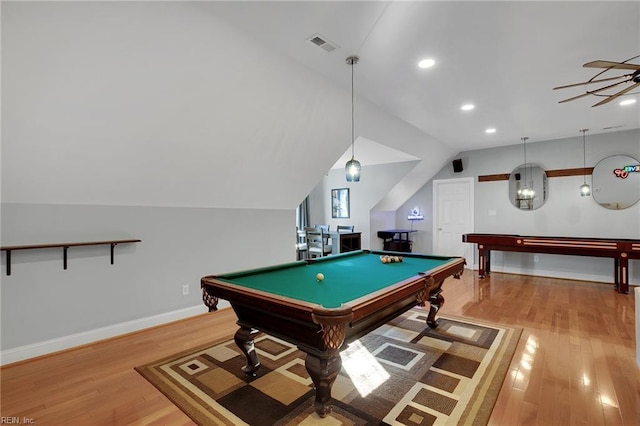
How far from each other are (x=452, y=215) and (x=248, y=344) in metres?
6.33

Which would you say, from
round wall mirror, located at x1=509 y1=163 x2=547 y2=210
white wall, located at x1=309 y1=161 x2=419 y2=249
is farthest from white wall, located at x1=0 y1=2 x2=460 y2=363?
round wall mirror, located at x1=509 y1=163 x2=547 y2=210

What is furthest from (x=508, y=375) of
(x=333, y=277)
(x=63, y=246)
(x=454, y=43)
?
(x=63, y=246)

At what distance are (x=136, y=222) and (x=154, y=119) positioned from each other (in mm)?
1292

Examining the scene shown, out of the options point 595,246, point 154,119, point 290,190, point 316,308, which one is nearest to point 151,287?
point 154,119

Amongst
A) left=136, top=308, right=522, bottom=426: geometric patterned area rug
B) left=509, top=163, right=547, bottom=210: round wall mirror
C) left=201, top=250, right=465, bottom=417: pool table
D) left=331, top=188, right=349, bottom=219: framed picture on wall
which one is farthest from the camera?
left=331, top=188, right=349, bottom=219: framed picture on wall

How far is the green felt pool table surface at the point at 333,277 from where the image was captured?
6.56 ft

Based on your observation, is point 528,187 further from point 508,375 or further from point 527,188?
point 508,375

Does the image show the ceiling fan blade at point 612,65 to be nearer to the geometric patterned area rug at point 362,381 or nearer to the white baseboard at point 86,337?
the geometric patterned area rug at point 362,381

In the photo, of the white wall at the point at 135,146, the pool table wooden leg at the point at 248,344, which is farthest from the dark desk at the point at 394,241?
the pool table wooden leg at the point at 248,344

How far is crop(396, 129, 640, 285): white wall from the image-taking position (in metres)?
5.57

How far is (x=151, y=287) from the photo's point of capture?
3.51m

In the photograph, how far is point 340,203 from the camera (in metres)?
8.05

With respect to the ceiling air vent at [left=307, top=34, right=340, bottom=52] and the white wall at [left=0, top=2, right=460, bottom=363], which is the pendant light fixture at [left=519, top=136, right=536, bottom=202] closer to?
the white wall at [left=0, top=2, right=460, bottom=363]

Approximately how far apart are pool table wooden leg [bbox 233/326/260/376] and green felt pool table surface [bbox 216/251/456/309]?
392mm
